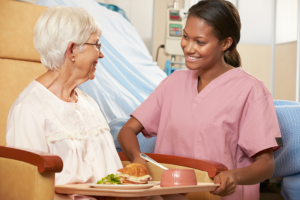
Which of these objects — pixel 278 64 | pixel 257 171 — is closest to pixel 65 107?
pixel 257 171

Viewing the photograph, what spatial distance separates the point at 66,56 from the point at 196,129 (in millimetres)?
538

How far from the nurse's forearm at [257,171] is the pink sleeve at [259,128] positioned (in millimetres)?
34

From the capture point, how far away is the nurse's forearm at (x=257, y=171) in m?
1.07

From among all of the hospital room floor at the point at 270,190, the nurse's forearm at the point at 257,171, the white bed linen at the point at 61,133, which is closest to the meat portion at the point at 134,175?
the white bed linen at the point at 61,133

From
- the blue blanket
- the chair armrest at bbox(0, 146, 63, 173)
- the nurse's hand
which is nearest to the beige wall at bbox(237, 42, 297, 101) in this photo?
the blue blanket

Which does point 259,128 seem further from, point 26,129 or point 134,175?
point 26,129

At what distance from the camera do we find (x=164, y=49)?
4.32 meters

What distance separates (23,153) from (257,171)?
2.38 feet

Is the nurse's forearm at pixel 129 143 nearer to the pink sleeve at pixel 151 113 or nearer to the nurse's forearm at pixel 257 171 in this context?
the pink sleeve at pixel 151 113

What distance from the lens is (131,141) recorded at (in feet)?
4.39

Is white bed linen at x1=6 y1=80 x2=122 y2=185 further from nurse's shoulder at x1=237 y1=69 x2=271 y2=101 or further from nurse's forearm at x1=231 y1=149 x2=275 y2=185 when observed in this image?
nurse's shoulder at x1=237 y1=69 x2=271 y2=101

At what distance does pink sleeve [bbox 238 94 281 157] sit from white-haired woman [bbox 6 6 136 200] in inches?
18.6

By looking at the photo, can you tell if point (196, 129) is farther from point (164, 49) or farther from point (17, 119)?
point (164, 49)

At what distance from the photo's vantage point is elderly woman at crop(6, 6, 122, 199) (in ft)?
3.19
